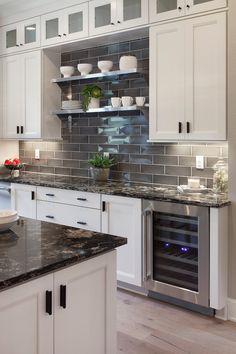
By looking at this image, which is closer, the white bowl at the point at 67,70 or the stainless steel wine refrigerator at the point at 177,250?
the stainless steel wine refrigerator at the point at 177,250

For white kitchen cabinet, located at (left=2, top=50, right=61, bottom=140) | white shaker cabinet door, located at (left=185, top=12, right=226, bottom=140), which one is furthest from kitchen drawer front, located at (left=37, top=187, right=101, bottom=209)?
white shaker cabinet door, located at (left=185, top=12, right=226, bottom=140)

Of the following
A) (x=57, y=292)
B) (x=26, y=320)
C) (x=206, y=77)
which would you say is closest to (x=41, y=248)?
(x=57, y=292)

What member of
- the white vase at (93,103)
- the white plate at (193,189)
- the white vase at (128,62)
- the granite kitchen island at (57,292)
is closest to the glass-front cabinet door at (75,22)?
the white vase at (128,62)

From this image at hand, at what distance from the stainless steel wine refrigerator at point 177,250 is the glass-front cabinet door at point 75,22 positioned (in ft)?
6.44

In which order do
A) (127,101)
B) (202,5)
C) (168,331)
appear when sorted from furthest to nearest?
(127,101) < (202,5) < (168,331)

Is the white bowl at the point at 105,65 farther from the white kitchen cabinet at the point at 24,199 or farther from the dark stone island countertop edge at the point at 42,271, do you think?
the dark stone island countertop edge at the point at 42,271

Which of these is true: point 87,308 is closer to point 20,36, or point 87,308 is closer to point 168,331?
point 168,331

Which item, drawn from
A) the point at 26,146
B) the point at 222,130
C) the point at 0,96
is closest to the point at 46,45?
the point at 0,96

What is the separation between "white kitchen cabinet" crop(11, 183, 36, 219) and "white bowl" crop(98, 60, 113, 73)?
1457 millimetres

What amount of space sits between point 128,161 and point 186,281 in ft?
4.93

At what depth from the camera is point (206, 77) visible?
3.20 meters

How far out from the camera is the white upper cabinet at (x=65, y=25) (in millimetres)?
4062

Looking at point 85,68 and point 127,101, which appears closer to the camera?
point 127,101

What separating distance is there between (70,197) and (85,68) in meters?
1.41
